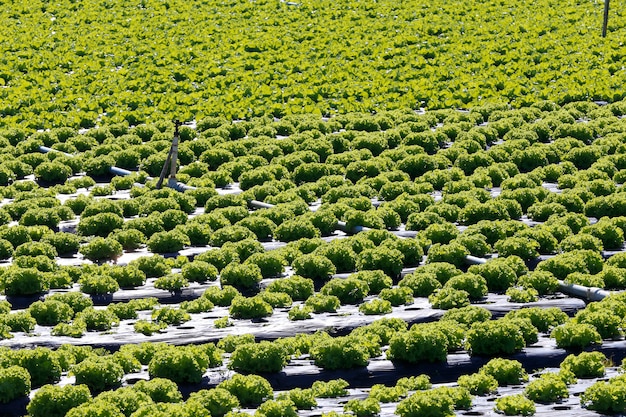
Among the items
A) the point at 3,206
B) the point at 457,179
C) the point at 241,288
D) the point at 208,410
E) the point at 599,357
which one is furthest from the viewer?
the point at 457,179

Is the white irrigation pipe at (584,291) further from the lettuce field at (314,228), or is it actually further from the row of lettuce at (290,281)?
the row of lettuce at (290,281)

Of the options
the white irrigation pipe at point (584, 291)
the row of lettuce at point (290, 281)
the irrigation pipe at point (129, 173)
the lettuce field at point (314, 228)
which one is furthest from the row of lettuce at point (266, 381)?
the irrigation pipe at point (129, 173)

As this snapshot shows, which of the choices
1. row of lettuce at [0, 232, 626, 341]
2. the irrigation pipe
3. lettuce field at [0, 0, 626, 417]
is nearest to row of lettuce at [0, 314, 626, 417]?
lettuce field at [0, 0, 626, 417]

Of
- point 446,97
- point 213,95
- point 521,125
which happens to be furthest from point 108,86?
point 521,125

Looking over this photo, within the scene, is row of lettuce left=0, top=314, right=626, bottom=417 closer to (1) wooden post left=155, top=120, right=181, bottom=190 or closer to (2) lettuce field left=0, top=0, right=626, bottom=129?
(1) wooden post left=155, top=120, right=181, bottom=190

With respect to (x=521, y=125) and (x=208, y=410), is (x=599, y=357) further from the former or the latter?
(x=521, y=125)
